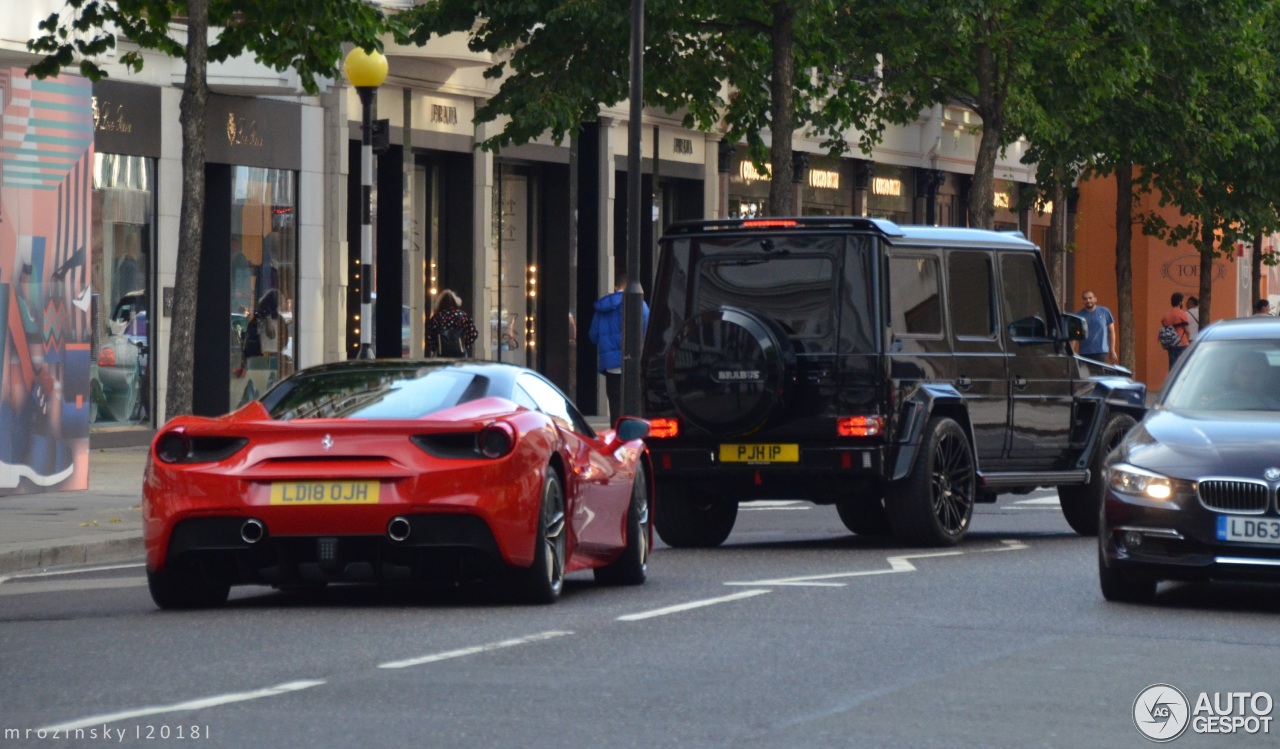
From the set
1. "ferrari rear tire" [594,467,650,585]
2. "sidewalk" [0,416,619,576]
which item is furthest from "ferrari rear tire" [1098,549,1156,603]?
"sidewalk" [0,416,619,576]

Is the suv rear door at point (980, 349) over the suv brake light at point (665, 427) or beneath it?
over

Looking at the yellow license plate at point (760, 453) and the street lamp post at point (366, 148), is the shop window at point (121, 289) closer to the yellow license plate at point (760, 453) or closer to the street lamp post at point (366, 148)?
the street lamp post at point (366, 148)

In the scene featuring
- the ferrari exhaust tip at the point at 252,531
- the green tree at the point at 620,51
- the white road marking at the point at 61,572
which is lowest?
the white road marking at the point at 61,572

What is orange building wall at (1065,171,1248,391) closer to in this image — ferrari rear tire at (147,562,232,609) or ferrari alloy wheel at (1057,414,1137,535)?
ferrari alloy wheel at (1057,414,1137,535)

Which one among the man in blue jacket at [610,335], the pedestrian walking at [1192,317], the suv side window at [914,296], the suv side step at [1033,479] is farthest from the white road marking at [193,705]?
the pedestrian walking at [1192,317]

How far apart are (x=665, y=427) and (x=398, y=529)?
5.34m

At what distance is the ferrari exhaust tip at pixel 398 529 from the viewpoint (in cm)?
1117

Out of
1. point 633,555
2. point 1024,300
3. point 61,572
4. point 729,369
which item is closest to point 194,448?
point 633,555

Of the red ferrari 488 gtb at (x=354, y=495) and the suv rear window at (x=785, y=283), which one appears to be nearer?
the red ferrari 488 gtb at (x=354, y=495)

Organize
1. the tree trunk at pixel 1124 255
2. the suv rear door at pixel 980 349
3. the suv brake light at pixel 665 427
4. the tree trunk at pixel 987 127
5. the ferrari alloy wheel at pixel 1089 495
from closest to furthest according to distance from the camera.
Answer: the suv brake light at pixel 665 427 → the suv rear door at pixel 980 349 → the ferrari alloy wheel at pixel 1089 495 → the tree trunk at pixel 987 127 → the tree trunk at pixel 1124 255

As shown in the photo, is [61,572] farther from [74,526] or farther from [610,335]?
[610,335]

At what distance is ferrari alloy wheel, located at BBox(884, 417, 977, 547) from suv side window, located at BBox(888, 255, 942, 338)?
63 centimetres

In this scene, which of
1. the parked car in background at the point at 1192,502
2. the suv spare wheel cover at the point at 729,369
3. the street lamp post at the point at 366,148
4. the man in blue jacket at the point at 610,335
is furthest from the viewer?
the man in blue jacket at the point at 610,335

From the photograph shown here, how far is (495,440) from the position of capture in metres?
11.3
